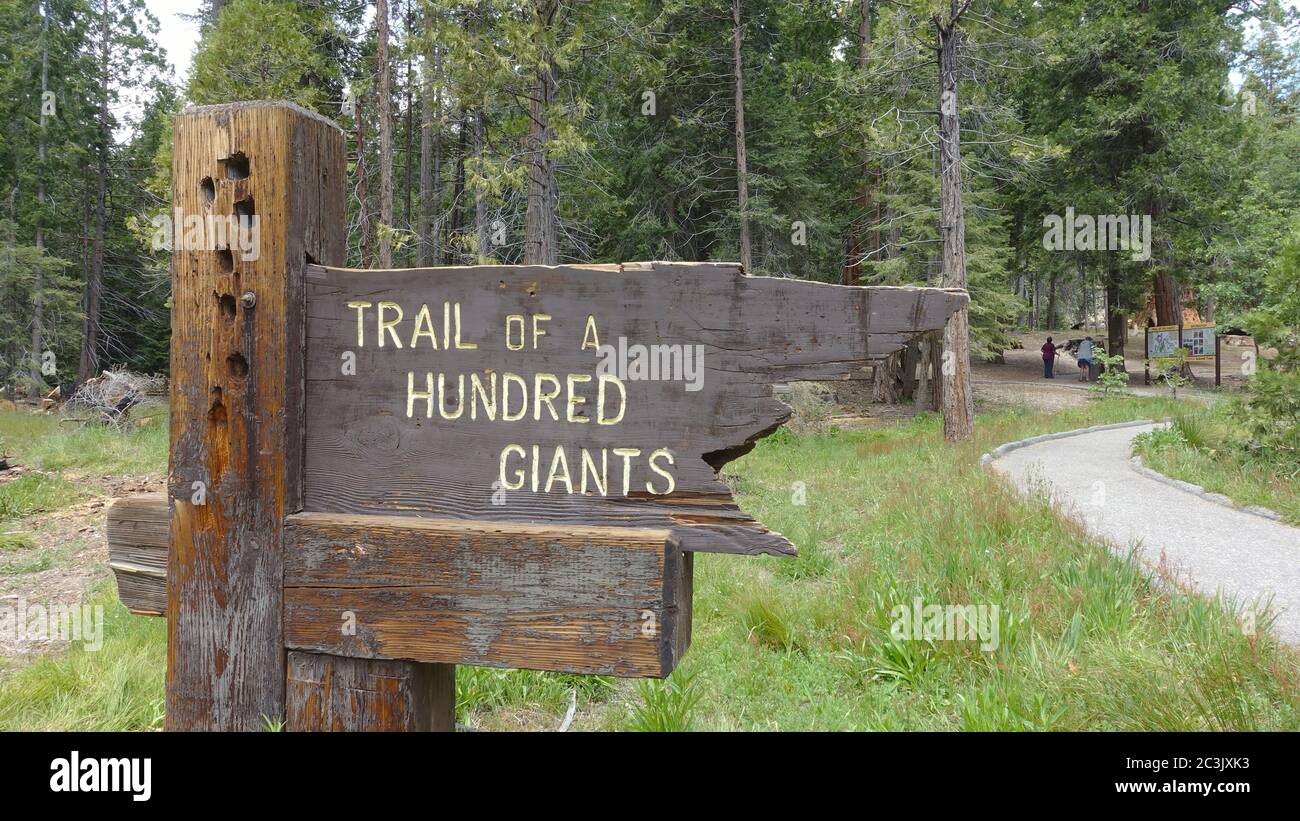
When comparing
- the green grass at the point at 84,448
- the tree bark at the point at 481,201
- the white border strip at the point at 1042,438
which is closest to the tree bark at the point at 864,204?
the white border strip at the point at 1042,438

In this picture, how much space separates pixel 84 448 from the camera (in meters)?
14.0

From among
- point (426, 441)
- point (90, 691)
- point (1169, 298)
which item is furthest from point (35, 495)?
point (1169, 298)

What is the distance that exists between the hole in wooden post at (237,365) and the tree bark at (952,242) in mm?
15190

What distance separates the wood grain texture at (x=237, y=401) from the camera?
7.49 feet

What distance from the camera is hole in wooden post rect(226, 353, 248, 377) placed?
2311mm

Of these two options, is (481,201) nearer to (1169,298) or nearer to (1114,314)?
(1114,314)

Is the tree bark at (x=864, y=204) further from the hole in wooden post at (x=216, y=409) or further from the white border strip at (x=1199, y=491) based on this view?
the hole in wooden post at (x=216, y=409)

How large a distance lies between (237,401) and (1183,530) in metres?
9.08

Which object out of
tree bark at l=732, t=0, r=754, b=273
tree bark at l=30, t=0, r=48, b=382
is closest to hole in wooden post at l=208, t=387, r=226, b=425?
tree bark at l=732, t=0, r=754, b=273

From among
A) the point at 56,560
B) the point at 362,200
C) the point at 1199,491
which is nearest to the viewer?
the point at 56,560

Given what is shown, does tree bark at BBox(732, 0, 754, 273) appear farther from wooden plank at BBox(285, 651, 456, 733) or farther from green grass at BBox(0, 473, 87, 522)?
wooden plank at BBox(285, 651, 456, 733)

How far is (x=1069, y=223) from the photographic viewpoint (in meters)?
27.9
